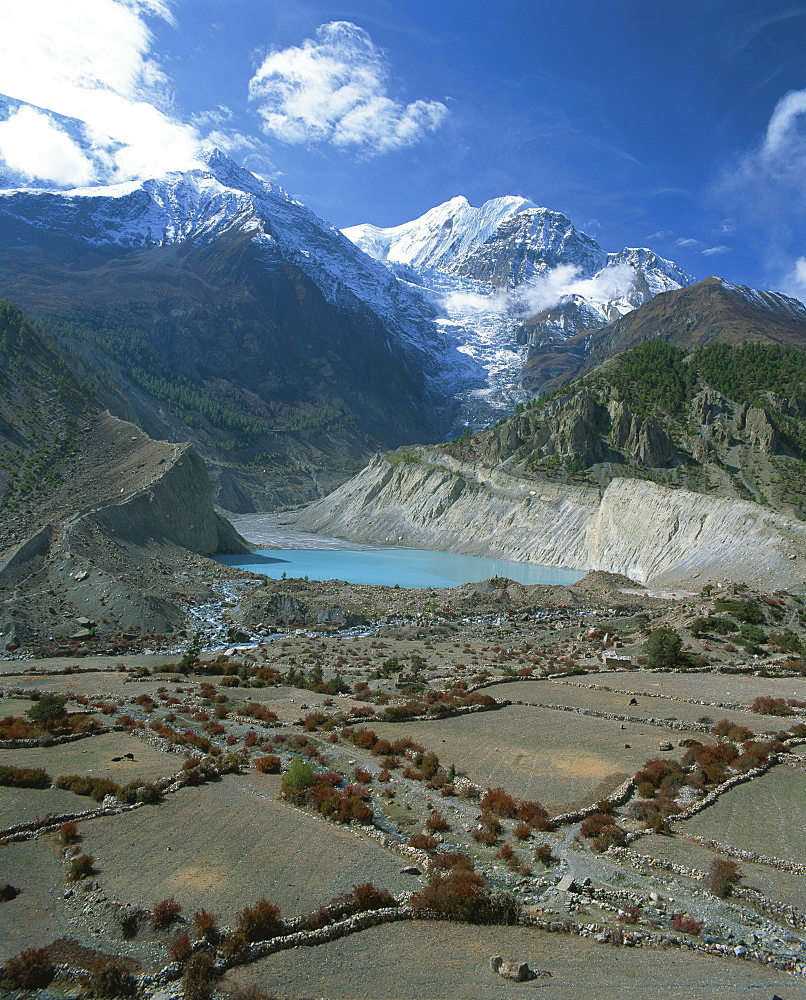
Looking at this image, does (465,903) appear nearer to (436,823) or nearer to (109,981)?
(436,823)

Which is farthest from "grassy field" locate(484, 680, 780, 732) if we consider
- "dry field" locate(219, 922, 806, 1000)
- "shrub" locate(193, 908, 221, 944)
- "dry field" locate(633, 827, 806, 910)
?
"shrub" locate(193, 908, 221, 944)

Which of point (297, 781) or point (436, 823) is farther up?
point (436, 823)

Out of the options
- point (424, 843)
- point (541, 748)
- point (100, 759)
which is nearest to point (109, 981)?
point (424, 843)

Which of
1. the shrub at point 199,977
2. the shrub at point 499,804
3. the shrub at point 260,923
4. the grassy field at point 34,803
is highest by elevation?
the shrub at point 499,804

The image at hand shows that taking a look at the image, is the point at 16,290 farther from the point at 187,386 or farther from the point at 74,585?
the point at 74,585

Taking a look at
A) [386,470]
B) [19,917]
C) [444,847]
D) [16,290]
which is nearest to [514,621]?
[444,847]

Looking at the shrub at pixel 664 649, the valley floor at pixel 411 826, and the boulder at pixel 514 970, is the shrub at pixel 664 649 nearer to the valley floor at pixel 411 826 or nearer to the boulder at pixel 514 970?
the valley floor at pixel 411 826

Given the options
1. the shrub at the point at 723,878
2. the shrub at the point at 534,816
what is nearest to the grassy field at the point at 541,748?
the shrub at the point at 534,816
